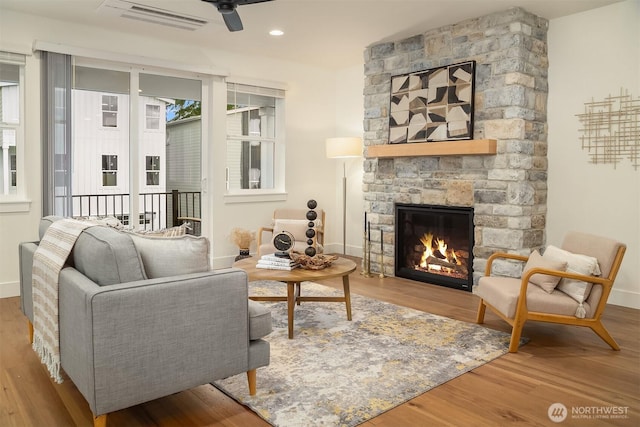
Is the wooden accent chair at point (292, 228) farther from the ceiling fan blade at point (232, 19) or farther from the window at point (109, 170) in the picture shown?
the ceiling fan blade at point (232, 19)

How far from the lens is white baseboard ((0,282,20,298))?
4.63 metres

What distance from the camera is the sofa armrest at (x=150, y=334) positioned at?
2.01 meters

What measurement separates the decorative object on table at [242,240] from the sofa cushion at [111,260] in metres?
3.67

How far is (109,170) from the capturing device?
5969 mm

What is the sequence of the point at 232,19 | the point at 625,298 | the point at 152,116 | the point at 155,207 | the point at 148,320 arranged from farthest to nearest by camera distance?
the point at 155,207, the point at 152,116, the point at 625,298, the point at 232,19, the point at 148,320

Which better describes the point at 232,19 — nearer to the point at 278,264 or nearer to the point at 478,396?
the point at 278,264

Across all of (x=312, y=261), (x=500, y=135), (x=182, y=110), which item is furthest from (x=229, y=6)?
(x=182, y=110)

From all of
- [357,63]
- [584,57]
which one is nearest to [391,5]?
[584,57]

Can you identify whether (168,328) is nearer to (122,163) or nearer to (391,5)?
(391,5)

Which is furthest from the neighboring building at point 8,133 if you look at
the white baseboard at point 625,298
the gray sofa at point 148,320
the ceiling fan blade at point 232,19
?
the white baseboard at point 625,298

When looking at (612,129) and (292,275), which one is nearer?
(292,275)

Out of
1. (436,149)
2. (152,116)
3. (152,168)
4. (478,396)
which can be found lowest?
(478,396)

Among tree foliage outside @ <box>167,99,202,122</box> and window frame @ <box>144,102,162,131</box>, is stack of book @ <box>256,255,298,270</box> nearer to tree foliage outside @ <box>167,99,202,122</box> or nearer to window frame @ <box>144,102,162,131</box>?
tree foliage outside @ <box>167,99,202,122</box>

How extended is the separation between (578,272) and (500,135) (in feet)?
5.75
